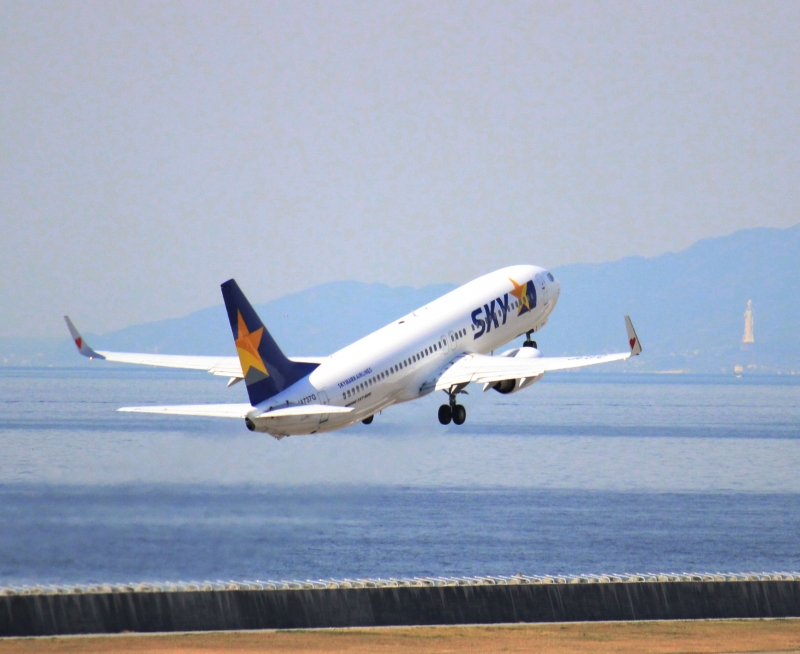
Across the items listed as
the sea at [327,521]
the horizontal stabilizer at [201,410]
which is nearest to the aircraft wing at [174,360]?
the sea at [327,521]

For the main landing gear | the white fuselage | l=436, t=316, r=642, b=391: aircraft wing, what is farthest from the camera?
the main landing gear

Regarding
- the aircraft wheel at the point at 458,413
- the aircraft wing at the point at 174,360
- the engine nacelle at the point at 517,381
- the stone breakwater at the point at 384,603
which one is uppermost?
the aircraft wing at the point at 174,360

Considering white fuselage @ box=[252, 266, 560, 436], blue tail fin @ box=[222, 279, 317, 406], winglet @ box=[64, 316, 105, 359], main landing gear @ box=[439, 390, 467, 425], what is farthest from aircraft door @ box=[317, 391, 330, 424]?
winglet @ box=[64, 316, 105, 359]

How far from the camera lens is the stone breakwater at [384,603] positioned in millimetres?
97625

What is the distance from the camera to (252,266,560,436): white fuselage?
59.1 meters

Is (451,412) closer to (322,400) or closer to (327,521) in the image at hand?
(322,400)

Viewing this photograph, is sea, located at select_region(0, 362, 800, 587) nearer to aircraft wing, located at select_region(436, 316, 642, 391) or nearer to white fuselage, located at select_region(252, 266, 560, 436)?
white fuselage, located at select_region(252, 266, 560, 436)

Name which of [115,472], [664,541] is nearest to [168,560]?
[115,472]

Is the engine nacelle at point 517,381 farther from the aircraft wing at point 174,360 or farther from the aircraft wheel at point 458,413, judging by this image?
the aircraft wing at point 174,360

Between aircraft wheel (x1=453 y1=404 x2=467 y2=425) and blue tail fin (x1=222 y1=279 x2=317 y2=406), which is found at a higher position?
blue tail fin (x1=222 y1=279 x2=317 y2=406)

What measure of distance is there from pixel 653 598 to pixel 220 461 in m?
59.8

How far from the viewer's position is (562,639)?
99688mm

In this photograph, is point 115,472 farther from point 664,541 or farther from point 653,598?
point 664,541

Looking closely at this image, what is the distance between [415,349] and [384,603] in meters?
47.5
